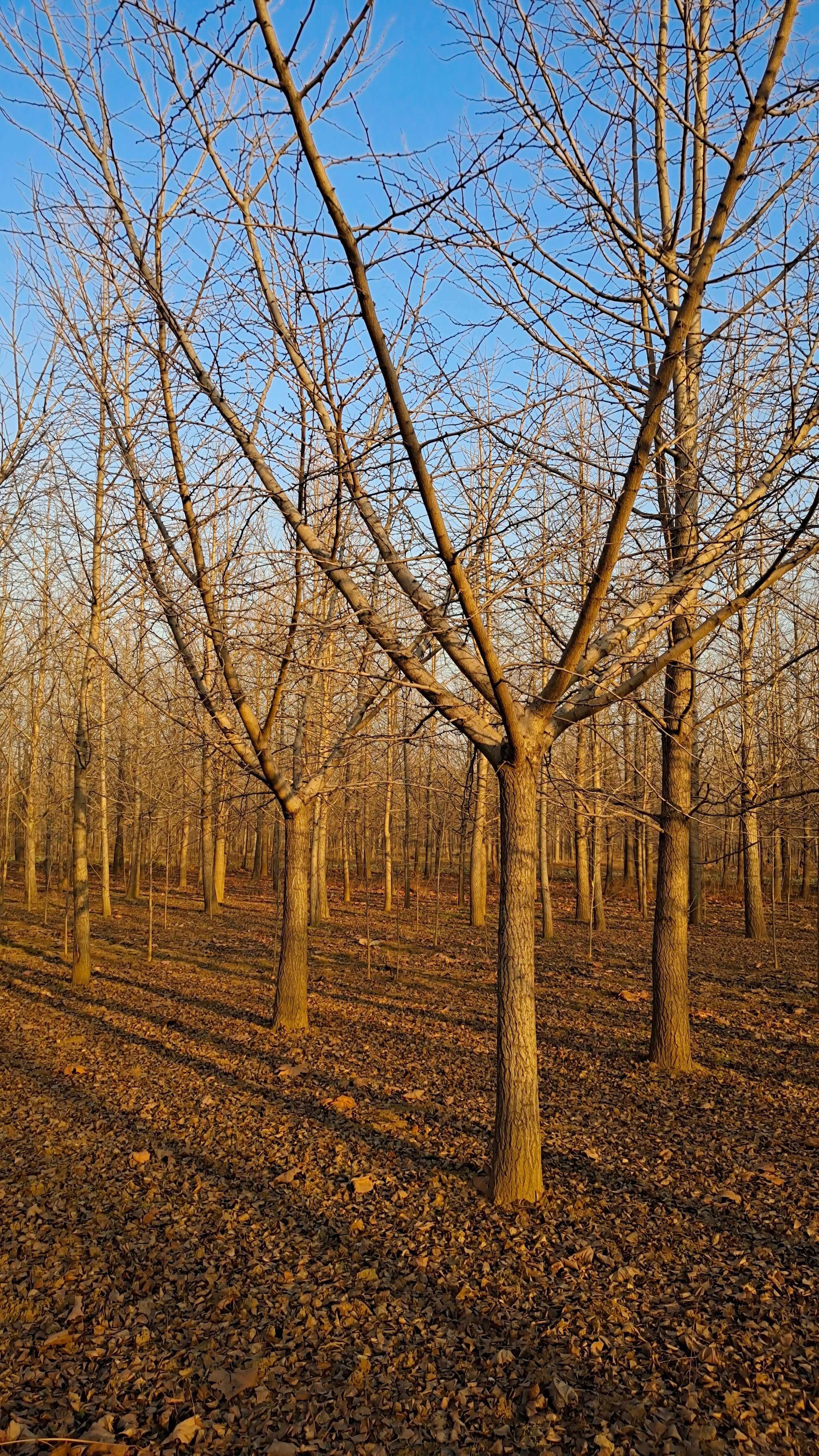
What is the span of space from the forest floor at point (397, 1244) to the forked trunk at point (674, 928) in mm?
322

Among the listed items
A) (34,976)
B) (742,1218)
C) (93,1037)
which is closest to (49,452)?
(93,1037)

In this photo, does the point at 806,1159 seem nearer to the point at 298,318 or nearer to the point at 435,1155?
the point at 435,1155

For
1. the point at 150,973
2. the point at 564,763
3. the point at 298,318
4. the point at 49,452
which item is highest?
the point at 49,452

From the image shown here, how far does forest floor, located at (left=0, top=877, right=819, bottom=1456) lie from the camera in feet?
9.14

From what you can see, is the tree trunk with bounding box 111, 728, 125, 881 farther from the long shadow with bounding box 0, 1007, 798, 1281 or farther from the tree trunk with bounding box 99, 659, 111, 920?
the long shadow with bounding box 0, 1007, 798, 1281

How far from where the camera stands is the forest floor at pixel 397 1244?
2.79 m

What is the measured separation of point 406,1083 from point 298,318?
5582 millimetres

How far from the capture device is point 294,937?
26.7 feet

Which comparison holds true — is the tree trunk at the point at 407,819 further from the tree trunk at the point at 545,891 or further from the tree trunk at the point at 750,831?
the tree trunk at the point at 750,831

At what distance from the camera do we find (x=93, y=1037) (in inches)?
310

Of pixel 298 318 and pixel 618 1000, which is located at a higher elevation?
pixel 298 318

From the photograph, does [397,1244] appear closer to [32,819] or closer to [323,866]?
[323,866]

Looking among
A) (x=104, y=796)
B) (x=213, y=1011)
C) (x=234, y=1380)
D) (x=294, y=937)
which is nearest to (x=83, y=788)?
(x=104, y=796)

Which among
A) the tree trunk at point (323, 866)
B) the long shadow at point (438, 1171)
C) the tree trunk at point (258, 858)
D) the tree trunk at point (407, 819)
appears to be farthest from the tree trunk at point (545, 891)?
the tree trunk at point (258, 858)
